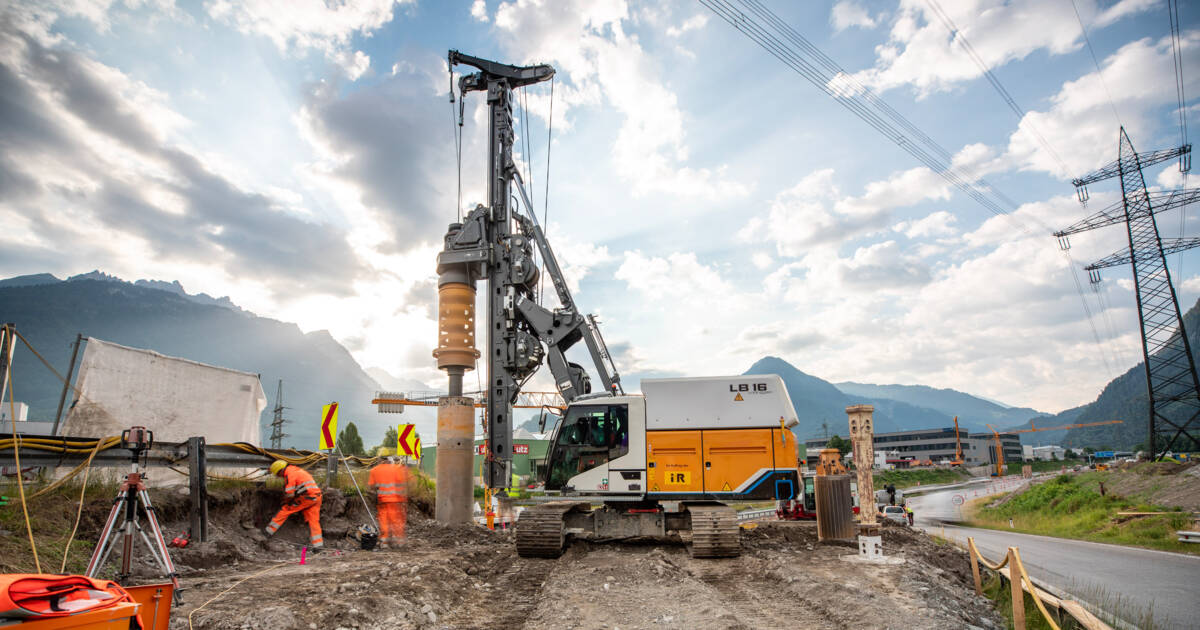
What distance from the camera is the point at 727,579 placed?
10.0 metres

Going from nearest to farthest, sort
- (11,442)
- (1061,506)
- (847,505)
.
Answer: (11,442)
(847,505)
(1061,506)

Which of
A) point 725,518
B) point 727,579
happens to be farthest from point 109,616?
point 725,518

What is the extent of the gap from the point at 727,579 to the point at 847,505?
513cm

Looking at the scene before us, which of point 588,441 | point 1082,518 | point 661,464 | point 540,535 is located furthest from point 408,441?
point 1082,518

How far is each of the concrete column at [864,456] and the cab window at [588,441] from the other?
4511 millimetres

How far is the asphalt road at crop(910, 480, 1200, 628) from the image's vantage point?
29.8 ft

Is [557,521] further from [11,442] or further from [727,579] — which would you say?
[11,442]

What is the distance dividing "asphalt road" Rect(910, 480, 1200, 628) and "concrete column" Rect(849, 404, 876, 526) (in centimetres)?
323

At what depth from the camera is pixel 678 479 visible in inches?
506

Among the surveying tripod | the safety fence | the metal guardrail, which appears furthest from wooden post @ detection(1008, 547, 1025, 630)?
the metal guardrail

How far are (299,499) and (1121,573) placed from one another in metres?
15.9

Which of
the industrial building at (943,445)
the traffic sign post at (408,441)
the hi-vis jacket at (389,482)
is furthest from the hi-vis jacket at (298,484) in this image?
the industrial building at (943,445)

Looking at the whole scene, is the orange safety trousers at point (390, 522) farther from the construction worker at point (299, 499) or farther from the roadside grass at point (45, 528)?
the roadside grass at point (45, 528)

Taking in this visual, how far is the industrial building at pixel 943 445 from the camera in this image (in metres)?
132
